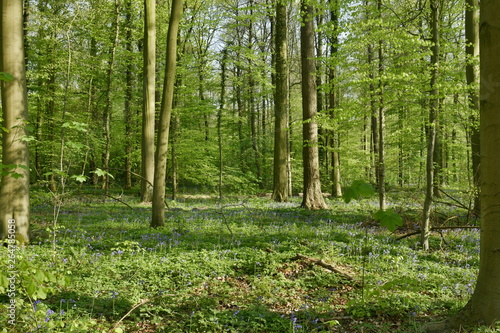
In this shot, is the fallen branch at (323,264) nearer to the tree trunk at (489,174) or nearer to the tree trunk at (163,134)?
the tree trunk at (489,174)

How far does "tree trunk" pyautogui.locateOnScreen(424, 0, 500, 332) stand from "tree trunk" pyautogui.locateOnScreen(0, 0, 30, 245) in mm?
7032

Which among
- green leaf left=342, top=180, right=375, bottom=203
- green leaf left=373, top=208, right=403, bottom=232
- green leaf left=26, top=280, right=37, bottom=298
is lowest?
green leaf left=26, top=280, right=37, bottom=298

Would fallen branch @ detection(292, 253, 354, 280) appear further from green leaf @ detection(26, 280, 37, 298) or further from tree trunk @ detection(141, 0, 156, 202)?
tree trunk @ detection(141, 0, 156, 202)

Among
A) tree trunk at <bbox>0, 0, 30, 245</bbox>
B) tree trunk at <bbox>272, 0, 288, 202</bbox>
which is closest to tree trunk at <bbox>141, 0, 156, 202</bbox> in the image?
tree trunk at <bbox>272, 0, 288, 202</bbox>

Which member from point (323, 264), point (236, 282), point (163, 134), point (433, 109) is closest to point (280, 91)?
point (163, 134)

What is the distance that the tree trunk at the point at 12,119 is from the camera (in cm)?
607

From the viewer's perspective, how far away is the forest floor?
350 cm

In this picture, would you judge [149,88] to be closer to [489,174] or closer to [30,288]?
[30,288]

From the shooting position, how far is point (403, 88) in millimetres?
7922

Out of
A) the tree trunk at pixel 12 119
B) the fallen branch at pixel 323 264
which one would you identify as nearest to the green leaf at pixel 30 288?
the fallen branch at pixel 323 264

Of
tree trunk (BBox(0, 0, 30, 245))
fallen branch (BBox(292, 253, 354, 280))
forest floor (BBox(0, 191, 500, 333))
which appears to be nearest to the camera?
forest floor (BBox(0, 191, 500, 333))

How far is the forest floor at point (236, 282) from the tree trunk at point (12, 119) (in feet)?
2.29

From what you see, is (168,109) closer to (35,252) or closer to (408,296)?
(35,252)

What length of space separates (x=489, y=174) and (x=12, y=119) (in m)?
7.51
